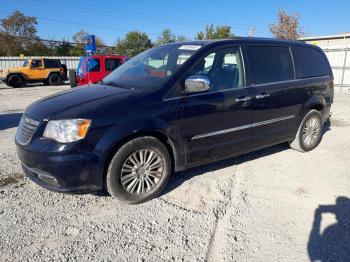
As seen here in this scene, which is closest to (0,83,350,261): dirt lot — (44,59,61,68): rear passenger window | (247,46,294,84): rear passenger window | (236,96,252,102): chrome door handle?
(236,96,252,102): chrome door handle

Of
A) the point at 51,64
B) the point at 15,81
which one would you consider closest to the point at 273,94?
the point at 15,81

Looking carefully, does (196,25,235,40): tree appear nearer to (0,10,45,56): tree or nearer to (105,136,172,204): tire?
→ (0,10,45,56): tree

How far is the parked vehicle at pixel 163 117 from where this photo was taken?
324 centimetres

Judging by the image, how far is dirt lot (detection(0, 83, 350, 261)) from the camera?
2838 millimetres

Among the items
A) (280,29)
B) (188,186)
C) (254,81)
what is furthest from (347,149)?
(280,29)

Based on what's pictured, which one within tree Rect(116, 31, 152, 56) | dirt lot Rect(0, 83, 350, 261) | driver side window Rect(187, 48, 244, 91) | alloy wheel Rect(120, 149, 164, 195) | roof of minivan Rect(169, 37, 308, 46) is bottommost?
dirt lot Rect(0, 83, 350, 261)

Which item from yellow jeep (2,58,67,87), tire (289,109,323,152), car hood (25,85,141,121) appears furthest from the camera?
yellow jeep (2,58,67,87)

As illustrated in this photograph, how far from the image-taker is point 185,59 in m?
3.93

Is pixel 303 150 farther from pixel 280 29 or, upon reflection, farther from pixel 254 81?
pixel 280 29

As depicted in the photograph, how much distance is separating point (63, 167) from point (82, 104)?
28.0 inches

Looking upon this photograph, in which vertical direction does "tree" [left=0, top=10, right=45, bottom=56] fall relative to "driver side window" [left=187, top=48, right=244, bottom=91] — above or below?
above

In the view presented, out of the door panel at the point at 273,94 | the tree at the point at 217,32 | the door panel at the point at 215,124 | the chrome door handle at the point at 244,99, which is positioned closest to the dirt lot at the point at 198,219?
the door panel at the point at 215,124

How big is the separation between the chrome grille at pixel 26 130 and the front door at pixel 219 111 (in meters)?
1.66

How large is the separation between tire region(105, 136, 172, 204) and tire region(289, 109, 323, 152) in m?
2.70
